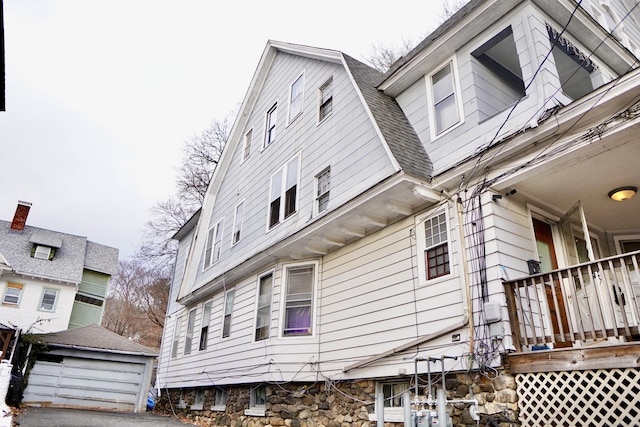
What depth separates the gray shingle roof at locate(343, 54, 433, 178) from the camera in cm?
650

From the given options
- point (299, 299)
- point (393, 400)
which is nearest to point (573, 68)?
point (393, 400)

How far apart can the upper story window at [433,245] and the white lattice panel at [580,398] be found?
5.98 feet

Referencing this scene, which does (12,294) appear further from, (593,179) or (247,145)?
(593,179)

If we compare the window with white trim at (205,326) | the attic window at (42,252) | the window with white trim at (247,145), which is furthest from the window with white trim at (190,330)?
the attic window at (42,252)

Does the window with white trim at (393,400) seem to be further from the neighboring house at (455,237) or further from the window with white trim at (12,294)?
the window with white trim at (12,294)

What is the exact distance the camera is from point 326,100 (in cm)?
931

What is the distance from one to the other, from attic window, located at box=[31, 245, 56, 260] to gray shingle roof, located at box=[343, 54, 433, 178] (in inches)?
890

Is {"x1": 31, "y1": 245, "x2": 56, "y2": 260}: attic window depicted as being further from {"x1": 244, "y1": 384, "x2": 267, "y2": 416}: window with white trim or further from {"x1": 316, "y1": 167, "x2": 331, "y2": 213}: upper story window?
{"x1": 316, "y1": 167, "x2": 331, "y2": 213}: upper story window

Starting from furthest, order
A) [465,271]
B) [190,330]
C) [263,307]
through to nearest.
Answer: [190,330], [263,307], [465,271]

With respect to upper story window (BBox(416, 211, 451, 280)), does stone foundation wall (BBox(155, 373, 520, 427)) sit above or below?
below

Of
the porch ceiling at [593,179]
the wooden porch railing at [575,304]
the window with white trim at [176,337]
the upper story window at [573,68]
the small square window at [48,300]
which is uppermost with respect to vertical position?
the upper story window at [573,68]

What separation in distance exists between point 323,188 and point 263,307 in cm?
294

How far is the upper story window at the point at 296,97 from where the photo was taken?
33.7ft

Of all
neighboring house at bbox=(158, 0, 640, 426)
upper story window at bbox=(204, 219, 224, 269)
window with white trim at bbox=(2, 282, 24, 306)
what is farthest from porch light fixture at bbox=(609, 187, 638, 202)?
window with white trim at bbox=(2, 282, 24, 306)
